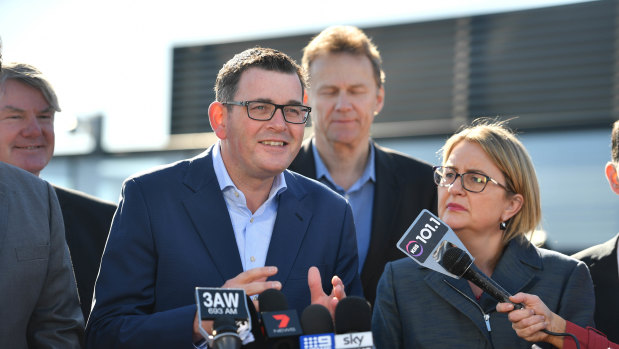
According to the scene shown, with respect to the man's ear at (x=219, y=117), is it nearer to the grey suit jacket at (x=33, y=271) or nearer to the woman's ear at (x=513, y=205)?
the grey suit jacket at (x=33, y=271)

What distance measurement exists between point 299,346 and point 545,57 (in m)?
9.70

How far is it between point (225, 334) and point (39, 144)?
257cm

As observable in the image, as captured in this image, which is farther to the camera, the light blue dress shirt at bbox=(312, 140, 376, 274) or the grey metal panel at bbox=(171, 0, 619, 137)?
the grey metal panel at bbox=(171, 0, 619, 137)

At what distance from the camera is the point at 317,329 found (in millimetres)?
2518

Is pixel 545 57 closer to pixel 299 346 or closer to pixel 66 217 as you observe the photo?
pixel 66 217

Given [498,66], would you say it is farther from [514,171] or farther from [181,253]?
[181,253]

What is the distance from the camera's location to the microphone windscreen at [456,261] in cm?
290

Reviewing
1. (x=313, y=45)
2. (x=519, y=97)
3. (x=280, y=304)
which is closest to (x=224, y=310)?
(x=280, y=304)

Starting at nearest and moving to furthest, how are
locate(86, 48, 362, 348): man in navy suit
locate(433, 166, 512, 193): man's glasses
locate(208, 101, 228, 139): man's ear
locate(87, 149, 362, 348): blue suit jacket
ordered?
locate(87, 149, 362, 348): blue suit jacket, locate(86, 48, 362, 348): man in navy suit, locate(208, 101, 228, 139): man's ear, locate(433, 166, 512, 193): man's glasses

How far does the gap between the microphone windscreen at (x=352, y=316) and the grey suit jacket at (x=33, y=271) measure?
112 centimetres

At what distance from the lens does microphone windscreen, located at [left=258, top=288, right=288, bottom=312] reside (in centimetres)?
259

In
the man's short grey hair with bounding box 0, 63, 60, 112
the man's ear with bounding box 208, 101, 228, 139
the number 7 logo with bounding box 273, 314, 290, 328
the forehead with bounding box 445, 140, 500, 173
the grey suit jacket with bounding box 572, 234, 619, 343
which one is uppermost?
the man's short grey hair with bounding box 0, 63, 60, 112

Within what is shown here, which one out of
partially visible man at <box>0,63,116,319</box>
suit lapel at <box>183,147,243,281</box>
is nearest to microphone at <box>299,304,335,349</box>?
suit lapel at <box>183,147,243,281</box>

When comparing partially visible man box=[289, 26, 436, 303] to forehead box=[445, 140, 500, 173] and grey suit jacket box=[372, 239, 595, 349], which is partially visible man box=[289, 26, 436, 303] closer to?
forehead box=[445, 140, 500, 173]
